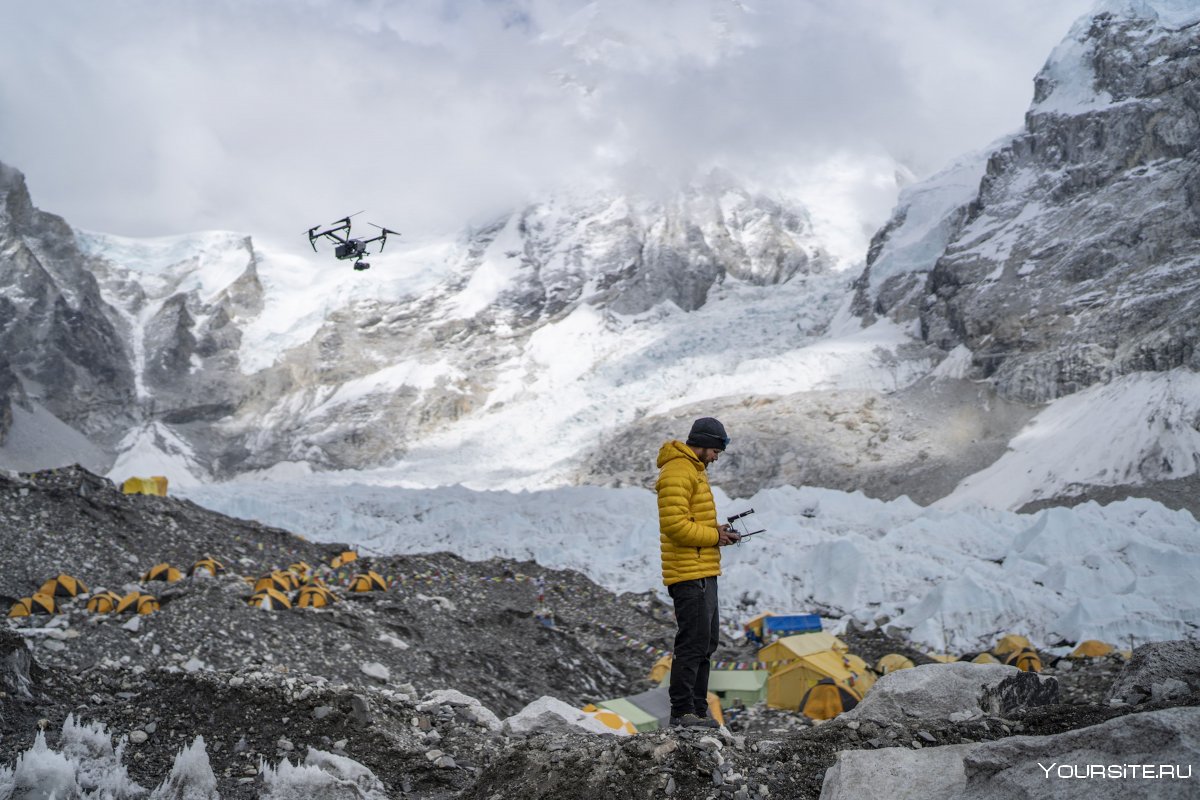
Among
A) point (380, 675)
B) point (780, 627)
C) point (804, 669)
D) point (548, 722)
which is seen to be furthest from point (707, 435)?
point (780, 627)

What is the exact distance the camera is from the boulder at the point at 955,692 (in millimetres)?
5344

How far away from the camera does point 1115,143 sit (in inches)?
2399

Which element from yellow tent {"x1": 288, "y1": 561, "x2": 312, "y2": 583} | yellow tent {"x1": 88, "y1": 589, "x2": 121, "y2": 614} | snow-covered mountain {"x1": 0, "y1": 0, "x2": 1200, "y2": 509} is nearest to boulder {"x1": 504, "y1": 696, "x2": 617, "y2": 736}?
yellow tent {"x1": 88, "y1": 589, "x2": 121, "y2": 614}

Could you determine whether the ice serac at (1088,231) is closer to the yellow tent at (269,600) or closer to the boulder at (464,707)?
the yellow tent at (269,600)

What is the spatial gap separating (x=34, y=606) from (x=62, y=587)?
883mm

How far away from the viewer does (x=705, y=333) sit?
77.6m

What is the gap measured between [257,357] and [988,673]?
105m

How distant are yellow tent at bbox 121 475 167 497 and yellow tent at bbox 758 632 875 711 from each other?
13.1 meters

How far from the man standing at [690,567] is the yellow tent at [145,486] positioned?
638 inches

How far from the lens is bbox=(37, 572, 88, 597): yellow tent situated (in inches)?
419

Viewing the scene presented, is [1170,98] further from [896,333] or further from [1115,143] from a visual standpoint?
[896,333]

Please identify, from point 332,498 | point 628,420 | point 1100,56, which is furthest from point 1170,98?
point 332,498

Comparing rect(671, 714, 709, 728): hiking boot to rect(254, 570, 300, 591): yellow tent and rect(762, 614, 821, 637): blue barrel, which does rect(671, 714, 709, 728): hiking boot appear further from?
rect(762, 614, 821, 637): blue barrel

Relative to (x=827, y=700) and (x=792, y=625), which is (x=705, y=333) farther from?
(x=827, y=700)
